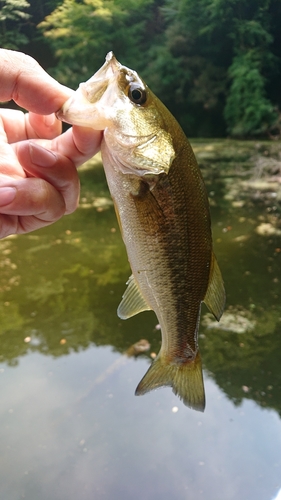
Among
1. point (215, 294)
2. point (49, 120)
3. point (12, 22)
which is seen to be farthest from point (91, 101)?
point (12, 22)

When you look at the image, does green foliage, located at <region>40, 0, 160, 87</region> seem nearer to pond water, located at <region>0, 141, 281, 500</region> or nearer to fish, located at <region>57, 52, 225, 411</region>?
pond water, located at <region>0, 141, 281, 500</region>

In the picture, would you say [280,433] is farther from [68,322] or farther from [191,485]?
[68,322]

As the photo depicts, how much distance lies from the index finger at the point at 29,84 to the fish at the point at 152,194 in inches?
2.5

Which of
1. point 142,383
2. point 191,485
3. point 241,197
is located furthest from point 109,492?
point 241,197

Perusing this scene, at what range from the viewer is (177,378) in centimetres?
95

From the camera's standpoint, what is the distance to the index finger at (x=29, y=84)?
84 cm


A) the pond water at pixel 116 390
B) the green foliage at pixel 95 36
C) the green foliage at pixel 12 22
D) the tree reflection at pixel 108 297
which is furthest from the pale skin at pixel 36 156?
the green foliage at pixel 95 36

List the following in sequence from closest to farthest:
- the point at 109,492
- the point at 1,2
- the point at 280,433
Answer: the point at 109,492 → the point at 280,433 → the point at 1,2

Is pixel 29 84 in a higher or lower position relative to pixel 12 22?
higher

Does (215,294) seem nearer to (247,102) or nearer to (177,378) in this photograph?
(177,378)

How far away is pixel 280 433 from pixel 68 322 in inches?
55.6

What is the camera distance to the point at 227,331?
2.58 metres

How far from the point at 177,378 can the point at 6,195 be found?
1.83 feet

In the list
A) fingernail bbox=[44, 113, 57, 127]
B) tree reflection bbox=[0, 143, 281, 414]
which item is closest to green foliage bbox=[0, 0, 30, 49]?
tree reflection bbox=[0, 143, 281, 414]
